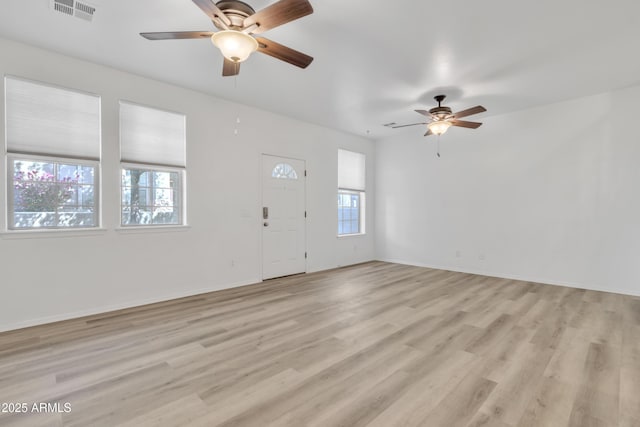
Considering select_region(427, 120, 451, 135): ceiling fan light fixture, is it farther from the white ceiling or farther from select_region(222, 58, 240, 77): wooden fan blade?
select_region(222, 58, 240, 77): wooden fan blade

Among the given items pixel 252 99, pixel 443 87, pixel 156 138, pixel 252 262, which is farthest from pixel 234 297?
pixel 443 87

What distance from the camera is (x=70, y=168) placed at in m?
3.48

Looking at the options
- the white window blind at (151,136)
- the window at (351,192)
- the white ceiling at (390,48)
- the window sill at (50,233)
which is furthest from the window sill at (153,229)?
the window at (351,192)

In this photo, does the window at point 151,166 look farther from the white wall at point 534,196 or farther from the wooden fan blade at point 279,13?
the white wall at point 534,196

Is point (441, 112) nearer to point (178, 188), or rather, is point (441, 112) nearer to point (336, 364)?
point (336, 364)

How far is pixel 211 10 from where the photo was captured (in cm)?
203

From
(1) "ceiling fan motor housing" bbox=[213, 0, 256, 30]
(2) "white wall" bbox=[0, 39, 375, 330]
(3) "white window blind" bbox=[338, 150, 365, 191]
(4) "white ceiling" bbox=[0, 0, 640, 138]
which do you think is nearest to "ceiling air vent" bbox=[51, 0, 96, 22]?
(4) "white ceiling" bbox=[0, 0, 640, 138]

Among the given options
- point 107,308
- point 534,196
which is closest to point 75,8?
point 107,308

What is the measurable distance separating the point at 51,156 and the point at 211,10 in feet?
8.79

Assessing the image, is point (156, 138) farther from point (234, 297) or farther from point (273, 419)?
point (273, 419)

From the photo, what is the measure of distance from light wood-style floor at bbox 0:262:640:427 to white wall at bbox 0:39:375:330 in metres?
0.35

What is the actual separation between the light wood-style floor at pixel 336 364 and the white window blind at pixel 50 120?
195cm

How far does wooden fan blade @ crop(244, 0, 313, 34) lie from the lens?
1.90 m

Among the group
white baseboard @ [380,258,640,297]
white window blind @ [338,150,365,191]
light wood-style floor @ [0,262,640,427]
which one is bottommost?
light wood-style floor @ [0,262,640,427]
